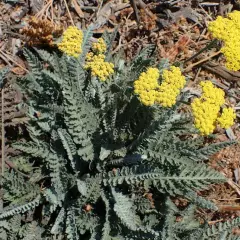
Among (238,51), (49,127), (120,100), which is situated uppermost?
(238,51)

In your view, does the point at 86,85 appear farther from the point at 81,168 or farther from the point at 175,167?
the point at 175,167

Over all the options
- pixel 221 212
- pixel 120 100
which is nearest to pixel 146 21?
pixel 120 100

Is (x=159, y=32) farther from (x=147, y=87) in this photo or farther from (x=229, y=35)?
(x=147, y=87)

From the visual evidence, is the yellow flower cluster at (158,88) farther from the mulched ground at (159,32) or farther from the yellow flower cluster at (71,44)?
the mulched ground at (159,32)

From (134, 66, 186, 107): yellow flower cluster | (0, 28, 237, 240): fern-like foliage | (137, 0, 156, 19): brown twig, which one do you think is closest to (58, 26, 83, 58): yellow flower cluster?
(0, 28, 237, 240): fern-like foliage

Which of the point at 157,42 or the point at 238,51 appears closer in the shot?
the point at 238,51

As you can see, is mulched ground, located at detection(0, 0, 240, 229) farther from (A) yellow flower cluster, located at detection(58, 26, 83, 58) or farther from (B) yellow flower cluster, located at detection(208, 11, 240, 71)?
(A) yellow flower cluster, located at detection(58, 26, 83, 58)

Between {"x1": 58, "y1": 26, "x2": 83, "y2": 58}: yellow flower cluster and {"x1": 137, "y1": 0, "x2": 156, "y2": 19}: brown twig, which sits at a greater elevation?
{"x1": 58, "y1": 26, "x2": 83, "y2": 58}: yellow flower cluster
